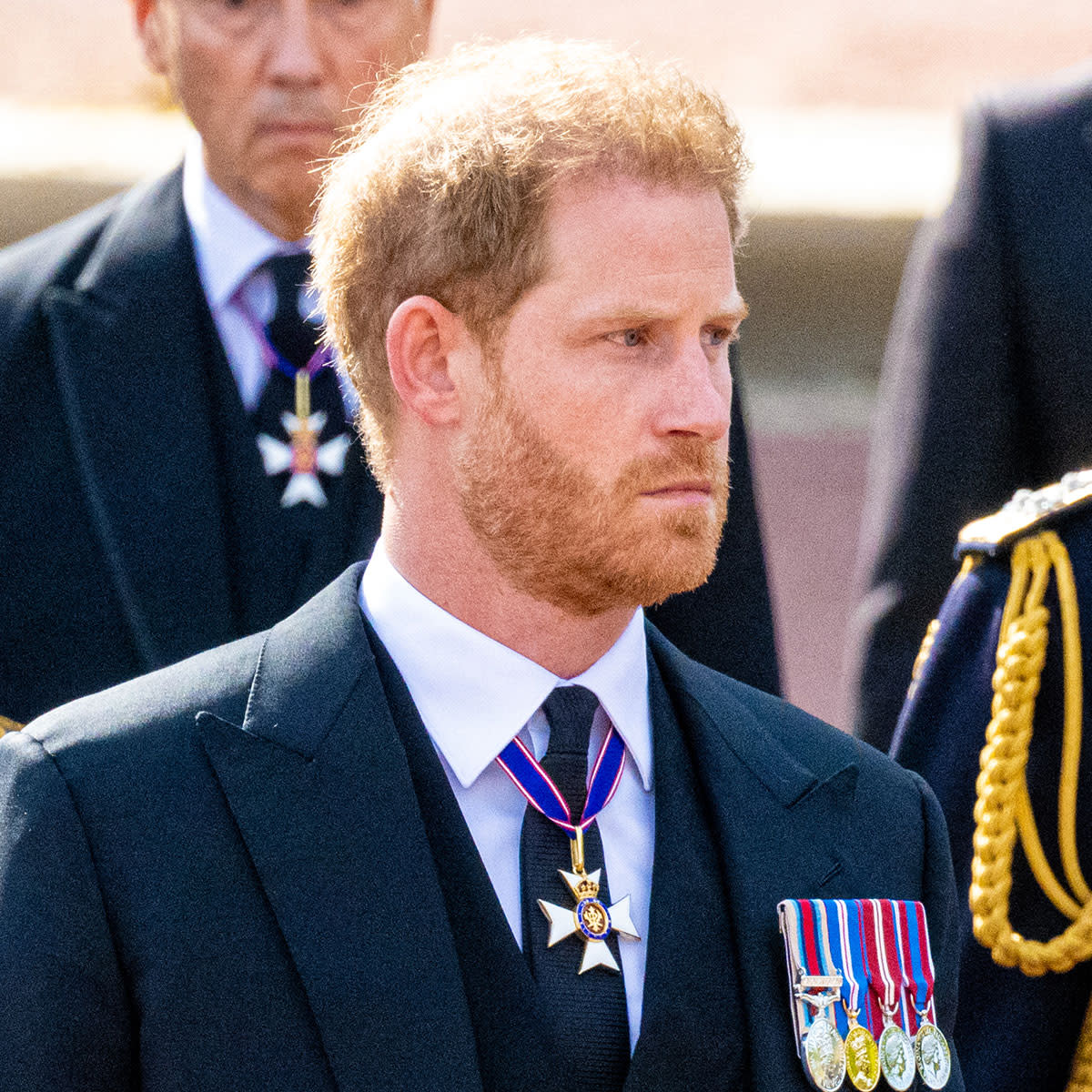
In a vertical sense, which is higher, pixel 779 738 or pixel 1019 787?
pixel 779 738

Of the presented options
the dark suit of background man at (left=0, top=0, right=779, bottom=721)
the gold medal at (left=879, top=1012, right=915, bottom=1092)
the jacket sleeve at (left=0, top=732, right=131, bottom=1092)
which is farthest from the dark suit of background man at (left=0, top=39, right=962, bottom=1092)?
the dark suit of background man at (left=0, top=0, right=779, bottom=721)

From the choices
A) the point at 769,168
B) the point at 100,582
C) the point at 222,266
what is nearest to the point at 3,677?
the point at 100,582

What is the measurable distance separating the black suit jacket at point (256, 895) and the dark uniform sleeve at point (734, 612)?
2.03 feet

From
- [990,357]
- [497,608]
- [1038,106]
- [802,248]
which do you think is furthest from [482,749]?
[802,248]

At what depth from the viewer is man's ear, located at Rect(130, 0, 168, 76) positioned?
2.81 metres

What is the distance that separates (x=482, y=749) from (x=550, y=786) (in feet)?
0.24

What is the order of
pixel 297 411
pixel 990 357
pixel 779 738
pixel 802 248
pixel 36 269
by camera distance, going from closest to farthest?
pixel 779 738
pixel 297 411
pixel 36 269
pixel 990 357
pixel 802 248

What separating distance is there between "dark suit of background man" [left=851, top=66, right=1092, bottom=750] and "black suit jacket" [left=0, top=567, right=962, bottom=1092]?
0.88 m

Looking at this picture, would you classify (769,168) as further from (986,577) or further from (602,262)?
(602,262)

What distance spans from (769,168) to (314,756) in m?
2.80

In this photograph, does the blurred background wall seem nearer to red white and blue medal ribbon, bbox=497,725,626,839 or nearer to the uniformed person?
the uniformed person

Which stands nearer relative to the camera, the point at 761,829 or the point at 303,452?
the point at 761,829

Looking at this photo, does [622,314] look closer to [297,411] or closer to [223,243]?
[297,411]

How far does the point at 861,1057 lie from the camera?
2137 millimetres
